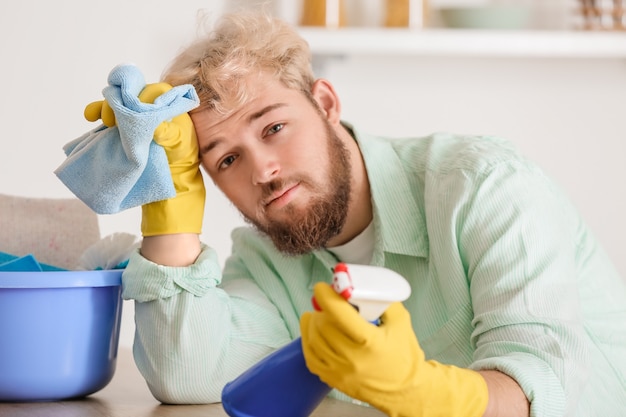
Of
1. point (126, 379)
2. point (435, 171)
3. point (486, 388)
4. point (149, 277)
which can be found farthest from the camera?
point (126, 379)

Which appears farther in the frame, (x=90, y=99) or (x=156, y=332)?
(x=90, y=99)

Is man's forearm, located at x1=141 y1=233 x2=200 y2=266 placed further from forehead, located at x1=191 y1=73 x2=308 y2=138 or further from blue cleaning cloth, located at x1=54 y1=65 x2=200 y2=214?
forehead, located at x1=191 y1=73 x2=308 y2=138

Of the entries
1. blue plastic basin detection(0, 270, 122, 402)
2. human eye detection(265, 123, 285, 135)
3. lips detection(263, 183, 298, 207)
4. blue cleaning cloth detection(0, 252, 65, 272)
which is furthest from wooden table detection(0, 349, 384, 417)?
human eye detection(265, 123, 285, 135)

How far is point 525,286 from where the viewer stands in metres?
1.05

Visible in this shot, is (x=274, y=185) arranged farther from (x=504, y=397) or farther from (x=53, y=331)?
(x=504, y=397)

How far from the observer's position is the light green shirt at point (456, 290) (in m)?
1.03

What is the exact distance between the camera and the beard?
133 centimetres

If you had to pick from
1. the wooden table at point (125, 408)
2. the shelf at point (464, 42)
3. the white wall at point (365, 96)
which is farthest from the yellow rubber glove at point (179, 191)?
the white wall at point (365, 96)

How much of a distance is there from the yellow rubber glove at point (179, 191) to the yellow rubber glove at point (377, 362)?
1.45 ft

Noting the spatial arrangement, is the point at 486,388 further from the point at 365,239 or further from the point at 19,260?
the point at 19,260

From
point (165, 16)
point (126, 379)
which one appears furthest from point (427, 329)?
point (165, 16)

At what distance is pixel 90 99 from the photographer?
2436mm

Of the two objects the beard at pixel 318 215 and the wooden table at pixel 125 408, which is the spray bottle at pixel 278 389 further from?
the beard at pixel 318 215

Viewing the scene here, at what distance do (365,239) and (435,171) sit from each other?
20cm
